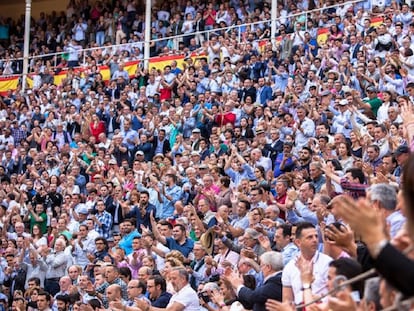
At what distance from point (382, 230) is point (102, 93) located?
18.9 meters

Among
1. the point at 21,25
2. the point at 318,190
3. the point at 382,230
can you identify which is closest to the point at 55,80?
the point at 21,25

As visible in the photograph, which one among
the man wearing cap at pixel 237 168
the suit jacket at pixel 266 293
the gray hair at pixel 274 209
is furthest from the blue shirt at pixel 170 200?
the suit jacket at pixel 266 293

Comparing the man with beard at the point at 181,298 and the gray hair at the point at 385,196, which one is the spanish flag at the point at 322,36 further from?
the gray hair at the point at 385,196

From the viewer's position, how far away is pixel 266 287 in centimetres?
720

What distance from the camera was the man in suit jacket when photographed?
7.13 metres

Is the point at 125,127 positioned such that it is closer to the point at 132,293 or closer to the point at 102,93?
the point at 102,93

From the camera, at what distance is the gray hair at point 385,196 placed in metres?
5.66

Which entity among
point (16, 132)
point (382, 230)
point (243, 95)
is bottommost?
point (16, 132)

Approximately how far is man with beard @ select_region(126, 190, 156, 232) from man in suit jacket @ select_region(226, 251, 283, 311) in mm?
6414

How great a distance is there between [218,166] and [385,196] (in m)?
9.01

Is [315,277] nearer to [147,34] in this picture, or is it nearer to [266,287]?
[266,287]

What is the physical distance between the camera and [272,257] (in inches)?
292

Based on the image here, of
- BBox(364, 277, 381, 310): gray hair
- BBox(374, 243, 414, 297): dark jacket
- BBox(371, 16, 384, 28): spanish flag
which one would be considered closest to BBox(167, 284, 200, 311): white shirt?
BBox(364, 277, 381, 310): gray hair

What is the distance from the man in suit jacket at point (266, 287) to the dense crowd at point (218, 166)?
0.02 metres
